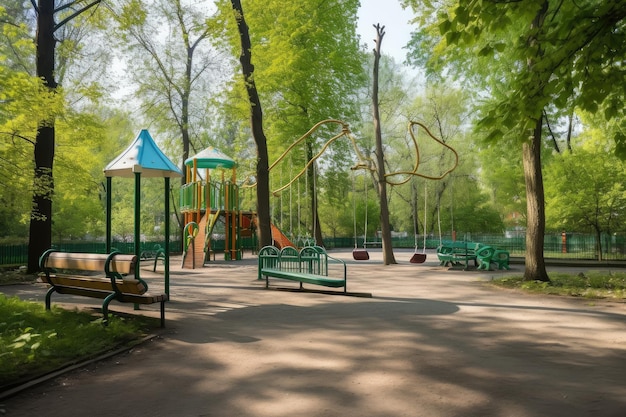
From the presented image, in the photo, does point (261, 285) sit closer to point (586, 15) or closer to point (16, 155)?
point (16, 155)

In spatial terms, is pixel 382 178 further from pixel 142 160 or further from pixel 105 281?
pixel 105 281

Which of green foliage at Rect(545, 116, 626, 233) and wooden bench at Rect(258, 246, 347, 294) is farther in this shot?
green foliage at Rect(545, 116, 626, 233)

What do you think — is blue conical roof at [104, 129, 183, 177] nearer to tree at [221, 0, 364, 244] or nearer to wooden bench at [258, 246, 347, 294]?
wooden bench at [258, 246, 347, 294]

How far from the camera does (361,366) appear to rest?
4.81 m

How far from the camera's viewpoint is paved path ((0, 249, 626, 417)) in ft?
12.3

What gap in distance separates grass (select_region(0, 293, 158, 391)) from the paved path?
29 centimetres

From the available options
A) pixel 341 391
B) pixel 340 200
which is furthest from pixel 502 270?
pixel 340 200

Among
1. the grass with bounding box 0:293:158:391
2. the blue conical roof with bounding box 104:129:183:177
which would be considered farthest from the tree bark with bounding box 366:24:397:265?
the grass with bounding box 0:293:158:391

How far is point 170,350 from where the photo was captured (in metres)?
5.59

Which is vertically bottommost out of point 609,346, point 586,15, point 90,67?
point 609,346

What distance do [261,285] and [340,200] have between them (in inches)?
935

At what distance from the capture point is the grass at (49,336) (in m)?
4.61

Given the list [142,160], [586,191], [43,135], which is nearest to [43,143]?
[43,135]

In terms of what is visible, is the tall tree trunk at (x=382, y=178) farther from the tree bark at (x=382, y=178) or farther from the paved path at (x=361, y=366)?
the paved path at (x=361, y=366)
